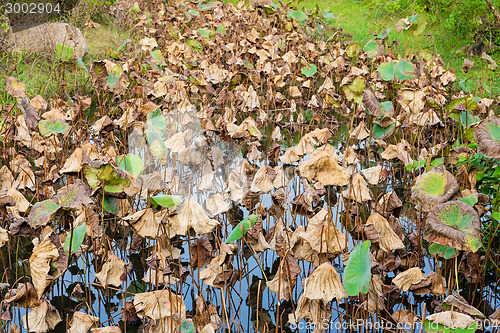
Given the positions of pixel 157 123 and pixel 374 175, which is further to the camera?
pixel 157 123

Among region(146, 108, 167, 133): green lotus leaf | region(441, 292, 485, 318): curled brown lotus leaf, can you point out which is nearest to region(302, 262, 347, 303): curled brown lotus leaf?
region(441, 292, 485, 318): curled brown lotus leaf

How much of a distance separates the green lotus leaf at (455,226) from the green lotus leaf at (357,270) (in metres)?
0.20

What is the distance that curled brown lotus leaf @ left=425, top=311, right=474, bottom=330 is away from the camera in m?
1.23

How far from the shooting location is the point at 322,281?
1.38 meters

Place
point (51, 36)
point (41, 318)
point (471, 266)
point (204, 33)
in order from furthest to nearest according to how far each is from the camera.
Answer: point (51, 36) → point (204, 33) → point (471, 266) → point (41, 318)

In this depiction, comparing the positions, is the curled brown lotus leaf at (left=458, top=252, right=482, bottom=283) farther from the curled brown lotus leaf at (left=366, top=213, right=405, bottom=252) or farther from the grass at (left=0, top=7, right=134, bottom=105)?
the grass at (left=0, top=7, right=134, bottom=105)

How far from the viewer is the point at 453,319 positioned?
124 centimetres

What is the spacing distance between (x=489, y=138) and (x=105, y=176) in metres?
1.15

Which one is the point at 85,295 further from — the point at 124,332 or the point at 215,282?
the point at 215,282

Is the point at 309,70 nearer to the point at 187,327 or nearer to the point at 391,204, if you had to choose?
the point at 391,204

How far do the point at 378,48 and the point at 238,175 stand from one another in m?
2.42

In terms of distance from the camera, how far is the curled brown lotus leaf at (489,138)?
4.70ft

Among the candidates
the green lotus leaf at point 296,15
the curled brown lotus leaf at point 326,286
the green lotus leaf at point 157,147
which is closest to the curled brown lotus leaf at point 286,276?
the curled brown lotus leaf at point 326,286

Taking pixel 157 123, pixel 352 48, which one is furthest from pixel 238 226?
pixel 352 48
